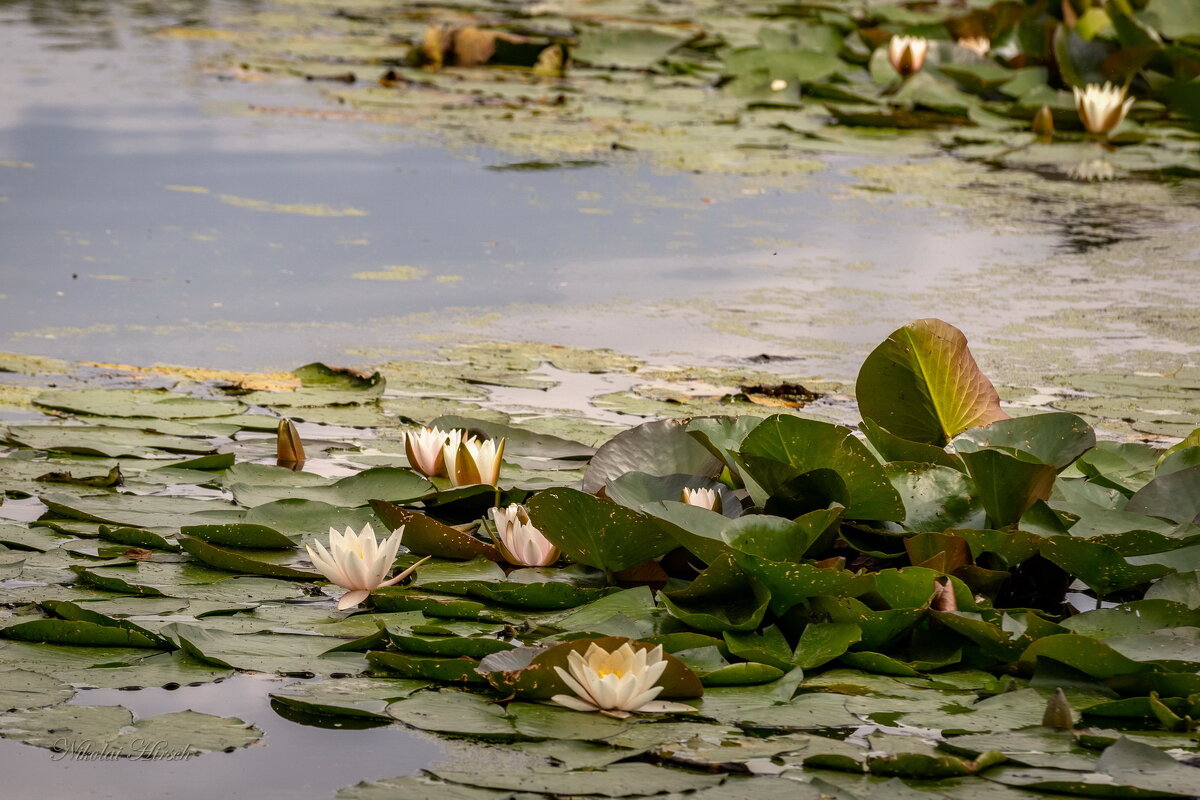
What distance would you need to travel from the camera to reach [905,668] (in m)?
1.97

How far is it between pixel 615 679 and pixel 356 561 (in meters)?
0.54

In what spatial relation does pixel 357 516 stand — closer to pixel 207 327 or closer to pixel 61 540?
pixel 61 540

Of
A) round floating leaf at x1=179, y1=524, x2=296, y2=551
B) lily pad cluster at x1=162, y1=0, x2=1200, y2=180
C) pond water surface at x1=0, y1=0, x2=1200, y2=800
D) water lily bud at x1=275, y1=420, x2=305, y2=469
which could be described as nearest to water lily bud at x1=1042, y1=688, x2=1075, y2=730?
round floating leaf at x1=179, y1=524, x2=296, y2=551

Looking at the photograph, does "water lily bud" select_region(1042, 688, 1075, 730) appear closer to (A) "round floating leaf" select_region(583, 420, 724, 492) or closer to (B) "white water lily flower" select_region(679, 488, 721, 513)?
(B) "white water lily flower" select_region(679, 488, 721, 513)

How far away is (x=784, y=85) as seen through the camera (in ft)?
25.6

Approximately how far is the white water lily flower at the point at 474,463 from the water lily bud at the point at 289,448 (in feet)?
1.11

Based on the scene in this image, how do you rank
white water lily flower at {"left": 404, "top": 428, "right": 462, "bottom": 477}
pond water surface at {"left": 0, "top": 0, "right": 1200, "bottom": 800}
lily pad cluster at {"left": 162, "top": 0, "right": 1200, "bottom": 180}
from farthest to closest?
1. lily pad cluster at {"left": 162, "top": 0, "right": 1200, "bottom": 180}
2. pond water surface at {"left": 0, "top": 0, "right": 1200, "bottom": 800}
3. white water lily flower at {"left": 404, "top": 428, "right": 462, "bottom": 477}

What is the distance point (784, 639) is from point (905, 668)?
164 mm

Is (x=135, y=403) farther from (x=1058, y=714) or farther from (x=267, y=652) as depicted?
(x=1058, y=714)

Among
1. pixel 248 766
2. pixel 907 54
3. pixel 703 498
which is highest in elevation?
pixel 907 54

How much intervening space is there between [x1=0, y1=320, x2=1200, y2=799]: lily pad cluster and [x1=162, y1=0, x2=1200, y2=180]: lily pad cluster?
12.3 ft

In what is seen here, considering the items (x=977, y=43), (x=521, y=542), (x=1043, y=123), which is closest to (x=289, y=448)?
(x=521, y=542)

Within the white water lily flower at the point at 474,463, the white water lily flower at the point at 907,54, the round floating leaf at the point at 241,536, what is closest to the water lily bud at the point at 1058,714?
the white water lily flower at the point at 474,463

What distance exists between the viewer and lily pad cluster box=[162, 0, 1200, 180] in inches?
258
